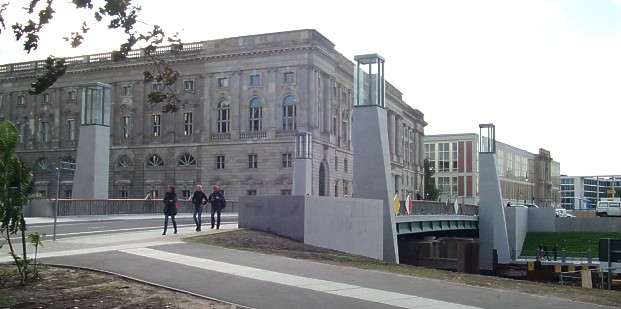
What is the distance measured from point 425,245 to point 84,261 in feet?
128

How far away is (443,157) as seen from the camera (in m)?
135

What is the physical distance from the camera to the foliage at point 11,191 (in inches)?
452

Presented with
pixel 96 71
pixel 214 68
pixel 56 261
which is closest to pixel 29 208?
pixel 56 261

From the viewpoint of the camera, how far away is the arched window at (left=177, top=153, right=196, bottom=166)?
78.7m

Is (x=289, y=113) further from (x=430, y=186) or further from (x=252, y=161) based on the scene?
(x=430, y=186)

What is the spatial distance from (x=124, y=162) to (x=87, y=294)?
74547 millimetres

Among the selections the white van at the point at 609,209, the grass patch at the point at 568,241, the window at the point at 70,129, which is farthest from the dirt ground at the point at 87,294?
the window at the point at 70,129

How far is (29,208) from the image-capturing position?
36.5 metres

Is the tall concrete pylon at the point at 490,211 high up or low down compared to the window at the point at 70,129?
down

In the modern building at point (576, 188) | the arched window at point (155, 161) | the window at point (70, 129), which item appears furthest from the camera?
the modern building at point (576, 188)

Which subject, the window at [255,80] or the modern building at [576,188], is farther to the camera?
the modern building at [576,188]

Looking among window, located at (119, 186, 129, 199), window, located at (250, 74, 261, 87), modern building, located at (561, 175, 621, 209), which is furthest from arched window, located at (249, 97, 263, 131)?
modern building, located at (561, 175, 621, 209)

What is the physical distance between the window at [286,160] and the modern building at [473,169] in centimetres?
5251

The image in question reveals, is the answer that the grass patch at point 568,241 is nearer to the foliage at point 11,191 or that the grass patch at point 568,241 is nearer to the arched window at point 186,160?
the arched window at point 186,160
